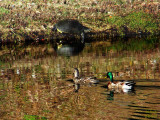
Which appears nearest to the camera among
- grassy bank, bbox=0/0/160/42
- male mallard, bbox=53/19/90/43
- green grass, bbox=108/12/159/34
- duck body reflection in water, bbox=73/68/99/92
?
duck body reflection in water, bbox=73/68/99/92

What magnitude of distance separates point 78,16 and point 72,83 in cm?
2400

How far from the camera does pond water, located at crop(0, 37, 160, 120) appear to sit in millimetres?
15023

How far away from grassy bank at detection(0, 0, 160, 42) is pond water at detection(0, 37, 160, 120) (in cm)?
548

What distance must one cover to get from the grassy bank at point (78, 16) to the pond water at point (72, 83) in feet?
18.0

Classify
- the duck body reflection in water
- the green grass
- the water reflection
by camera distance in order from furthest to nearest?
the green grass, the water reflection, the duck body reflection in water

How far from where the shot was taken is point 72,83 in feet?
67.9

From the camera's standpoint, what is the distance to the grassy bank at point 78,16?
40.6 meters

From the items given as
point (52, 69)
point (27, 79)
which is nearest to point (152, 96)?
point (27, 79)

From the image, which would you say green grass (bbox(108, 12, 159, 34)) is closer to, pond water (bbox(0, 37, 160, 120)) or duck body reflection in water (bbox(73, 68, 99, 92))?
pond water (bbox(0, 37, 160, 120))

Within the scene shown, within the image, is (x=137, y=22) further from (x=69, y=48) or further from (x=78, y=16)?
(x=69, y=48)

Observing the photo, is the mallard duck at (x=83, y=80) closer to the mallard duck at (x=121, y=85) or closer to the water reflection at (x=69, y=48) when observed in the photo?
the mallard duck at (x=121, y=85)

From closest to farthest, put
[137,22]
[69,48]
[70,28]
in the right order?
[69,48] → [70,28] → [137,22]

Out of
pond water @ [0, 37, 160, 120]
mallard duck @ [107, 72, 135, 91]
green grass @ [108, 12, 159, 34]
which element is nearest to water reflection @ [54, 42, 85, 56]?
pond water @ [0, 37, 160, 120]

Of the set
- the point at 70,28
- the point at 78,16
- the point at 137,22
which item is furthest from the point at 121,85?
the point at 78,16
